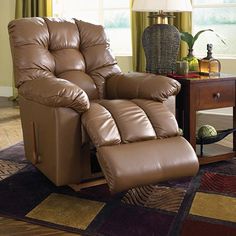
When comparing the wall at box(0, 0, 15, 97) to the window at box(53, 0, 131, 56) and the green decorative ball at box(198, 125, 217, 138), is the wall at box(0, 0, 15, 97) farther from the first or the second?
the green decorative ball at box(198, 125, 217, 138)

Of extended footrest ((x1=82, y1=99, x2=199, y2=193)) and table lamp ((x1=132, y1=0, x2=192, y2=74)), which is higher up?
table lamp ((x1=132, y1=0, x2=192, y2=74))

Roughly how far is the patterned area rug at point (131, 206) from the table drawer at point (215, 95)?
1.38 feet

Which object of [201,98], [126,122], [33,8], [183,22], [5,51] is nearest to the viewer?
[126,122]

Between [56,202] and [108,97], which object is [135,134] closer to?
[56,202]

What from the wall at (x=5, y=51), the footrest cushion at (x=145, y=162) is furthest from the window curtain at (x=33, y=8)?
the footrest cushion at (x=145, y=162)

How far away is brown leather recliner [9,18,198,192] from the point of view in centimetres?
182

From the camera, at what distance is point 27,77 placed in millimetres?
2268

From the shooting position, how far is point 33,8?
4.78 metres

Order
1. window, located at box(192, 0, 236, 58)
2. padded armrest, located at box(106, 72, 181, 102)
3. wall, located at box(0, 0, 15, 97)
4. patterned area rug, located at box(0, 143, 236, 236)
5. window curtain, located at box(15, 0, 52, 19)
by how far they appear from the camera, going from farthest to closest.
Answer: wall, located at box(0, 0, 15, 97) → window curtain, located at box(15, 0, 52, 19) → window, located at box(192, 0, 236, 58) → padded armrest, located at box(106, 72, 181, 102) → patterned area rug, located at box(0, 143, 236, 236)

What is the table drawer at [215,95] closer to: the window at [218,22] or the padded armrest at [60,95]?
the padded armrest at [60,95]

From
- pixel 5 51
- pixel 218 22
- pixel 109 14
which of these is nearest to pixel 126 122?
pixel 218 22

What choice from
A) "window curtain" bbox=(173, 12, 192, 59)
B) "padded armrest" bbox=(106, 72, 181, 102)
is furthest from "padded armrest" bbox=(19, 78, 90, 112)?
"window curtain" bbox=(173, 12, 192, 59)

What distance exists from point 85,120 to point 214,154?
40.4 inches

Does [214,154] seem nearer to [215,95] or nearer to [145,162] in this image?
[215,95]
